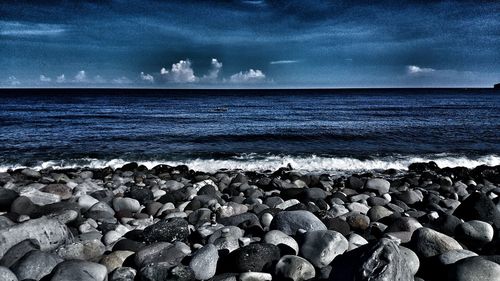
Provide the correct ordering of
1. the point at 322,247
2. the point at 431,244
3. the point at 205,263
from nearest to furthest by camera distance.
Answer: the point at 205,263 → the point at 322,247 → the point at 431,244

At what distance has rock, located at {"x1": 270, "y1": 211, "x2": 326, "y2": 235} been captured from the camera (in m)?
4.35

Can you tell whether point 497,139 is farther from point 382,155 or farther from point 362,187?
point 362,187

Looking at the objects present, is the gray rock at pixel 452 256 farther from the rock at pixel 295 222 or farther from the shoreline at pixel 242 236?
the rock at pixel 295 222

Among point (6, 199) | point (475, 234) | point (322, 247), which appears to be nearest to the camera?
point (322, 247)

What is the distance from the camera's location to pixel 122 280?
3301 millimetres

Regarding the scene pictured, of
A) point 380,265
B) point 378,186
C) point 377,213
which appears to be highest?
point 380,265

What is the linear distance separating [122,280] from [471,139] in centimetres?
1716

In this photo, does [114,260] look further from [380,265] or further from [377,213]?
[377,213]

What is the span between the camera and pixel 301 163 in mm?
11797

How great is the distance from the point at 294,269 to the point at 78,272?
6.13ft

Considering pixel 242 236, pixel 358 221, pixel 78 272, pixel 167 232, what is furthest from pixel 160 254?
pixel 358 221

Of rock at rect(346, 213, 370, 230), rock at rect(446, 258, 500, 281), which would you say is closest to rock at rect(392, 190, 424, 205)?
rock at rect(346, 213, 370, 230)

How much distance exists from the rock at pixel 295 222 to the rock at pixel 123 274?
1.75m

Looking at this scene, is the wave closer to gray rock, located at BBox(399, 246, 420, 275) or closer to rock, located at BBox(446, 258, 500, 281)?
gray rock, located at BBox(399, 246, 420, 275)
